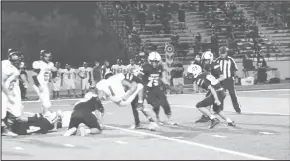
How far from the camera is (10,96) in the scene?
531 inches

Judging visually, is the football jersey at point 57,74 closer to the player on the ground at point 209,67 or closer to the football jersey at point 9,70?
the player on the ground at point 209,67

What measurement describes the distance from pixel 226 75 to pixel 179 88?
1306 centimetres

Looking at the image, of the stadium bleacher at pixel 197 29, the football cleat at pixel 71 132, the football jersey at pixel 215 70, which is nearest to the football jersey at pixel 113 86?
the football cleat at pixel 71 132

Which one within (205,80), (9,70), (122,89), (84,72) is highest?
(84,72)

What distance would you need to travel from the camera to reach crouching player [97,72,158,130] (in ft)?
42.2

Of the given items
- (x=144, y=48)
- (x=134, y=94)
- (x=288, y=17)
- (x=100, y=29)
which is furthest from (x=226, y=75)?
(x=288, y=17)

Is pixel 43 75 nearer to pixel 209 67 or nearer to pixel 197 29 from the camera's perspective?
pixel 209 67

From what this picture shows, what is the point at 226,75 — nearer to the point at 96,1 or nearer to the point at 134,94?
the point at 134,94

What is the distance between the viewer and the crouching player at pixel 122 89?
12873 mm

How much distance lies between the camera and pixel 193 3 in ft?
139

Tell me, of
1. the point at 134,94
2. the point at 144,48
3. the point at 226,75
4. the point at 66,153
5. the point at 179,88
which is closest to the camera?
the point at 66,153

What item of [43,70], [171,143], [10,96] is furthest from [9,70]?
[171,143]

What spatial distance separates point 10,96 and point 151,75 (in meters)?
3.38

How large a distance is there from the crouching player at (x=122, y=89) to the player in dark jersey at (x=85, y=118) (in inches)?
14.4
